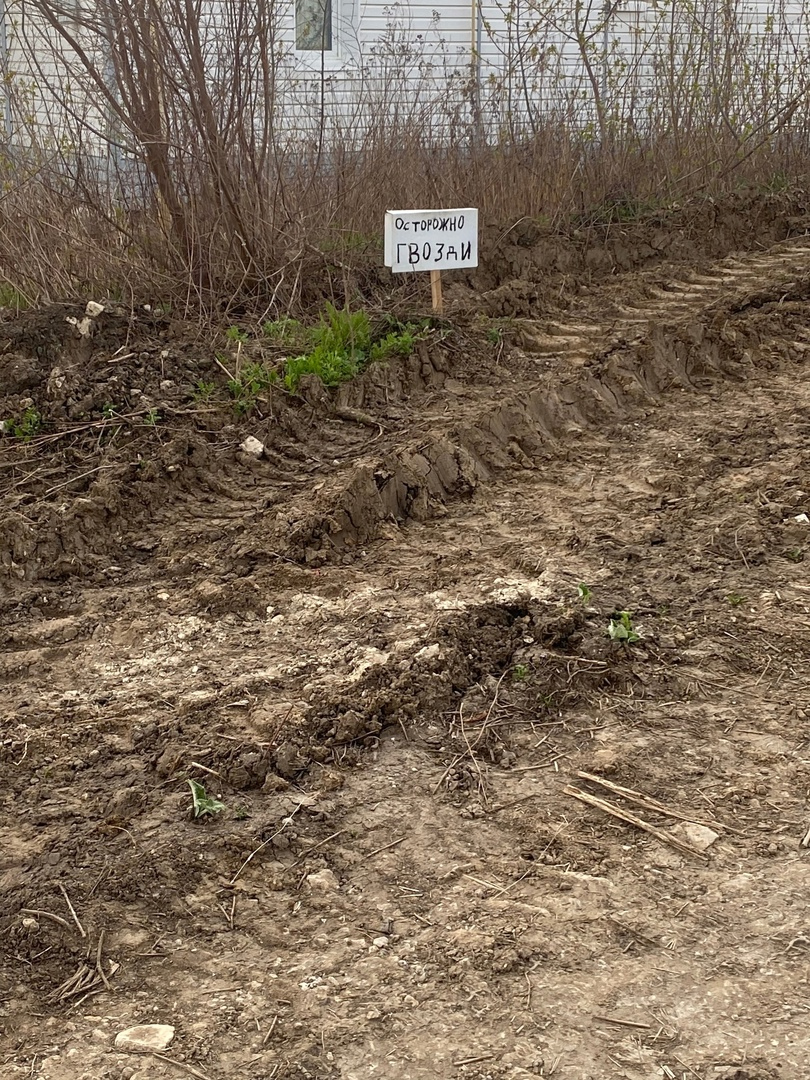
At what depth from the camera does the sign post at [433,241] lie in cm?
544

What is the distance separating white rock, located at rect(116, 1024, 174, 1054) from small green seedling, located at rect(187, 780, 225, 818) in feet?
1.96

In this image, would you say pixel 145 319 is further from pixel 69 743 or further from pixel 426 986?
pixel 426 986

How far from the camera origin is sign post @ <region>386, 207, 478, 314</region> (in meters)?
5.44

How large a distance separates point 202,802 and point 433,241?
12.4 ft

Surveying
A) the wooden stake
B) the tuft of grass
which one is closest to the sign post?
the wooden stake

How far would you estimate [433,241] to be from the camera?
558 cm

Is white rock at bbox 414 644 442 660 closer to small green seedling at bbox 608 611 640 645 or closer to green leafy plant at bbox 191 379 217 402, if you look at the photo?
small green seedling at bbox 608 611 640 645

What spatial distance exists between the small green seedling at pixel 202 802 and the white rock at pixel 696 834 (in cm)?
114

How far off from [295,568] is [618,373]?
7.90 feet

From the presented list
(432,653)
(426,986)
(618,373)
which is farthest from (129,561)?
(618,373)

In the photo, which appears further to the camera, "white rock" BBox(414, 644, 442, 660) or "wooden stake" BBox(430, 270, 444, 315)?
"wooden stake" BBox(430, 270, 444, 315)

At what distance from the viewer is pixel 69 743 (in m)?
2.98

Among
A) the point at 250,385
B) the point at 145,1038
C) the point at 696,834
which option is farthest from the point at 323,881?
the point at 250,385

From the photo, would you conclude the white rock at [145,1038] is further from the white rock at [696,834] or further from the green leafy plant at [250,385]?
the green leafy plant at [250,385]
